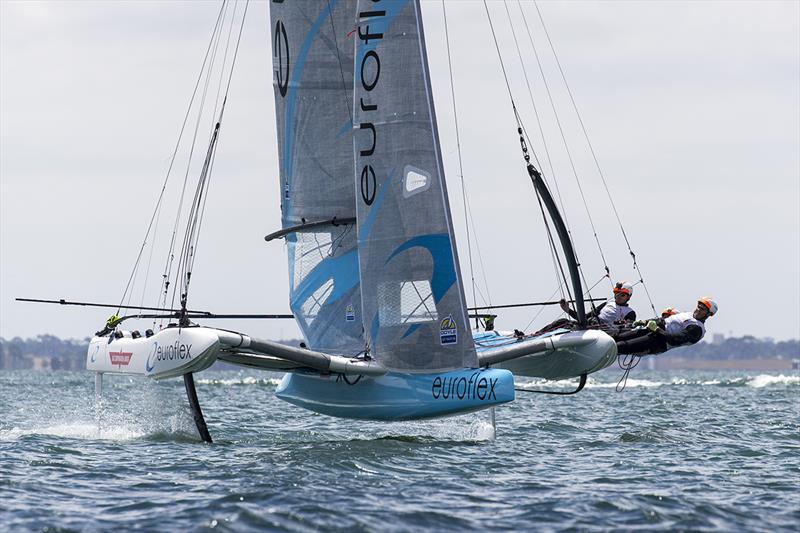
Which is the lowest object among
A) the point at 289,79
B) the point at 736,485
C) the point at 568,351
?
the point at 736,485

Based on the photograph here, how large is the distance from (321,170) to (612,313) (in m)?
4.34

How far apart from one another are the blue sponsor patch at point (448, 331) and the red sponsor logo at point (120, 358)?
3.84 meters

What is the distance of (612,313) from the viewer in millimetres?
16078

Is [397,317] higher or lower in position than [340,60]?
lower

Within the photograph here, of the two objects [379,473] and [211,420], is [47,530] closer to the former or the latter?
[379,473]

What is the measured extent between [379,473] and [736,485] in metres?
3.36

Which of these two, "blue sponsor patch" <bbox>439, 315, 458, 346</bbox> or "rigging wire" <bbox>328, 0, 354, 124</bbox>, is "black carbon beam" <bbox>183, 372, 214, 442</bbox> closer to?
"blue sponsor patch" <bbox>439, 315, 458, 346</bbox>

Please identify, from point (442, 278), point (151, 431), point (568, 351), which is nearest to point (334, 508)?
point (442, 278)

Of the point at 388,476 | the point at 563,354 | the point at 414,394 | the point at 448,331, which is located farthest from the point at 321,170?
the point at 388,476

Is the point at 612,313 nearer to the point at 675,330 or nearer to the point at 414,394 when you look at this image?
the point at 675,330

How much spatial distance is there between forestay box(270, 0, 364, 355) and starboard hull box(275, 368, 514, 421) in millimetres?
973

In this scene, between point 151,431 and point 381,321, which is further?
point 151,431

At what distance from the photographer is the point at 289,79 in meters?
17.5

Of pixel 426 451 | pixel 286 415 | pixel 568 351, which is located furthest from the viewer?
pixel 286 415
